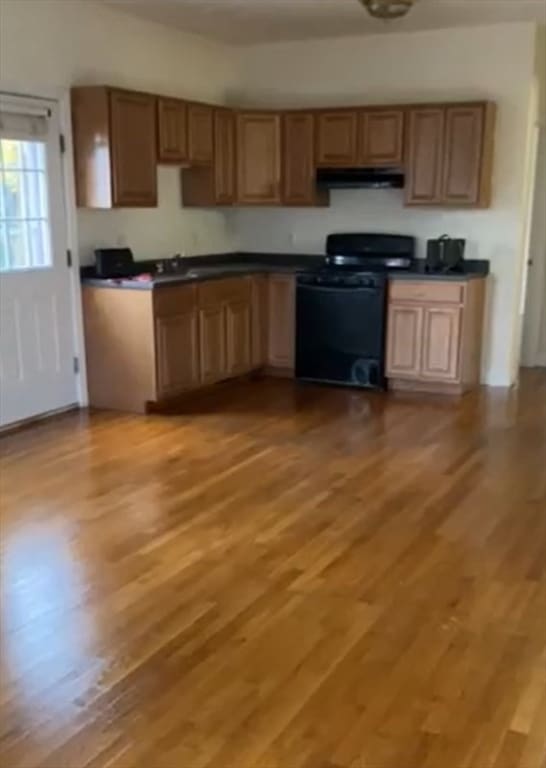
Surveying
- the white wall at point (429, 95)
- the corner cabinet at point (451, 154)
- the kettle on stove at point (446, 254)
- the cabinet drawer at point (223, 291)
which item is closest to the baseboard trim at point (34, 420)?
the cabinet drawer at point (223, 291)

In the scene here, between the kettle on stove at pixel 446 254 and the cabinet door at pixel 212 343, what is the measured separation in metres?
1.67

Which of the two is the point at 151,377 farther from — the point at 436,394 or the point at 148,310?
the point at 436,394

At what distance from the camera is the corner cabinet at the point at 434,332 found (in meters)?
6.16

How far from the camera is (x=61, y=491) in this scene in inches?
168

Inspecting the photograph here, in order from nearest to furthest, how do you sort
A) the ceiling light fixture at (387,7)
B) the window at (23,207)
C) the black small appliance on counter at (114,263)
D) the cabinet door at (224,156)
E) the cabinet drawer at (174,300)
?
the ceiling light fixture at (387,7), the window at (23,207), the cabinet drawer at (174,300), the black small appliance on counter at (114,263), the cabinet door at (224,156)

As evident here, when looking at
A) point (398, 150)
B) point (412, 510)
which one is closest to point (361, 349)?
point (398, 150)

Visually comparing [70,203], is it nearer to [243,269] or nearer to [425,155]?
[243,269]

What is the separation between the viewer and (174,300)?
580cm

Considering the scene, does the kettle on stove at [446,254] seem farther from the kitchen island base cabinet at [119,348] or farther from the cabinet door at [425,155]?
the kitchen island base cabinet at [119,348]

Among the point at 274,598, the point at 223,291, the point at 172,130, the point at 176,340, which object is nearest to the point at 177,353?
the point at 176,340

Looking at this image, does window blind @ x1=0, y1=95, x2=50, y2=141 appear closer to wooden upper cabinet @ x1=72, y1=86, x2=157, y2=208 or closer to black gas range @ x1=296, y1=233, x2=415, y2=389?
wooden upper cabinet @ x1=72, y1=86, x2=157, y2=208

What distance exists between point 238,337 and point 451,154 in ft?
7.02

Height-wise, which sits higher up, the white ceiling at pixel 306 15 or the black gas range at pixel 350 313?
the white ceiling at pixel 306 15

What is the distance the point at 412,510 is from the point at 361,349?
2.64 metres
